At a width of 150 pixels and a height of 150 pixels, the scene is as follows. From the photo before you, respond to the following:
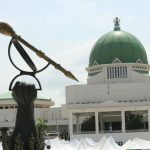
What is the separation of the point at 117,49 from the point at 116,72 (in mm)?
2725

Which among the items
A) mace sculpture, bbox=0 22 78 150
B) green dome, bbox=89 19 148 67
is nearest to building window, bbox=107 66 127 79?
Answer: green dome, bbox=89 19 148 67

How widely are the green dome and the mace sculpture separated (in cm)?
5083

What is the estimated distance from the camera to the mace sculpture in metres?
18.3

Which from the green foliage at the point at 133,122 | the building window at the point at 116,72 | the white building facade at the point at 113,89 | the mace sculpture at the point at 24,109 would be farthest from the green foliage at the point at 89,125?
the mace sculpture at the point at 24,109

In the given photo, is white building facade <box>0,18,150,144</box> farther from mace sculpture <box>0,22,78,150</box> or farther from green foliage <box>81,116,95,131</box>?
mace sculpture <box>0,22,78,150</box>

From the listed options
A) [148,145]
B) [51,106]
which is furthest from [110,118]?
[148,145]

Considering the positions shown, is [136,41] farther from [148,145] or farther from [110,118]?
[148,145]

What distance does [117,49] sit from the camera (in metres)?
70.2

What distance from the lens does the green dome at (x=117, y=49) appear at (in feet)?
230

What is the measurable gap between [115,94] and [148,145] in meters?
30.0

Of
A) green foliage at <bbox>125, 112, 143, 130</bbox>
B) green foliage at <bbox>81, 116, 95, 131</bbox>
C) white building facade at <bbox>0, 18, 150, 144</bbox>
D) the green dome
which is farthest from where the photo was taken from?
the green dome

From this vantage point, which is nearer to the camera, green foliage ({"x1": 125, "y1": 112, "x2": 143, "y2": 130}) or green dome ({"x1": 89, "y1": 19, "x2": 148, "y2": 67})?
green foliage ({"x1": 125, "y1": 112, "x2": 143, "y2": 130})

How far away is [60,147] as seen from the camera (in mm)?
37875

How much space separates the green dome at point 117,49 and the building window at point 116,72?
2.74 ft
